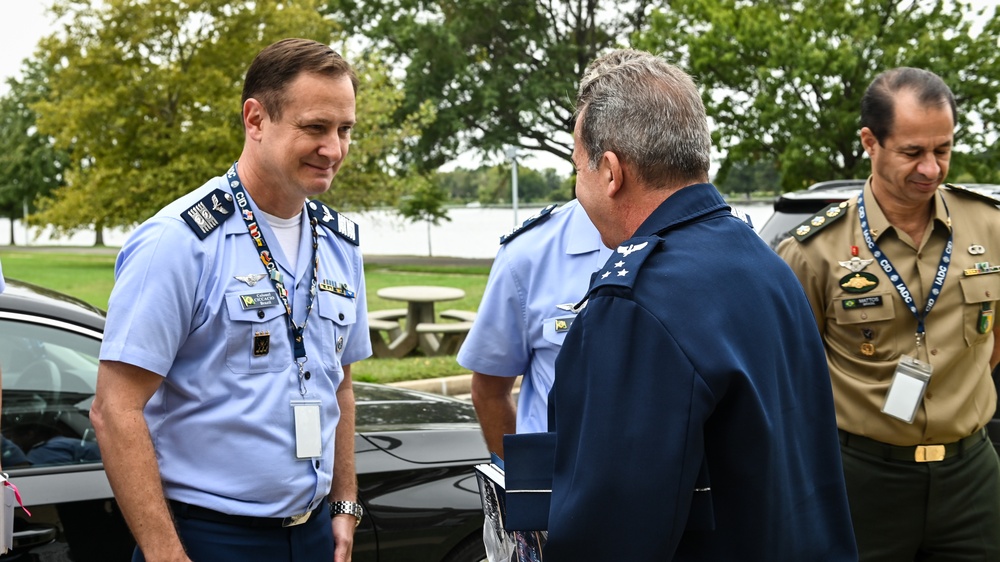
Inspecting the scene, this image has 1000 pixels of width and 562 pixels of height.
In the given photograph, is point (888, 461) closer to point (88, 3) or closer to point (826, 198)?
point (826, 198)

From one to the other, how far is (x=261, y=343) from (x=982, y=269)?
2.18m

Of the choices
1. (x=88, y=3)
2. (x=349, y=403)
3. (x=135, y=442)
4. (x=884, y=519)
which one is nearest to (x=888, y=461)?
(x=884, y=519)

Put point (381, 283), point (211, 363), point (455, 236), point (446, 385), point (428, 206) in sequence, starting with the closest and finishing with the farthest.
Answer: point (211, 363), point (446, 385), point (381, 283), point (428, 206), point (455, 236)

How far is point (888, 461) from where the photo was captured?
118 inches

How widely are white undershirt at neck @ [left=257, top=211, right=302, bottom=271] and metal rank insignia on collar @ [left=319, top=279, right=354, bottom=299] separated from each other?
88 millimetres

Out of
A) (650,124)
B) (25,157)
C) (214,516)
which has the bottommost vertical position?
(214,516)

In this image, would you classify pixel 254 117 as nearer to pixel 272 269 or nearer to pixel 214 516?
pixel 272 269

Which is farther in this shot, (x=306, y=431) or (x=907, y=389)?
(x=907, y=389)

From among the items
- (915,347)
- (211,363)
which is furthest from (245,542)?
(915,347)

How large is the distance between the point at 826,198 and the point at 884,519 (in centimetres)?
188

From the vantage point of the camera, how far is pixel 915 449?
2.96 meters

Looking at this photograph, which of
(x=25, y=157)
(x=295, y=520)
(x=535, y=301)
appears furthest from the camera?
(x=25, y=157)

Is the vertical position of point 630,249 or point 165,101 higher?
point 165,101

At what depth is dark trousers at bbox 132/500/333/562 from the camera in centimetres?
221
